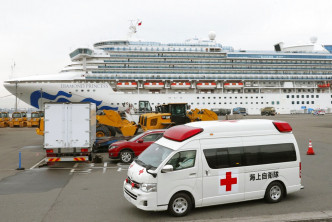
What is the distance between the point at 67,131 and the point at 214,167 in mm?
7059

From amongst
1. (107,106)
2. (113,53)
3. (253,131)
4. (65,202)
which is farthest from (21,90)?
(253,131)

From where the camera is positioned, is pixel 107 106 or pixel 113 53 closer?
pixel 107 106

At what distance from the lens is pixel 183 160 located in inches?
227

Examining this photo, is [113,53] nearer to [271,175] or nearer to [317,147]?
[317,147]

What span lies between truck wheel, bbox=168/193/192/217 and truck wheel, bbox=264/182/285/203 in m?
1.93

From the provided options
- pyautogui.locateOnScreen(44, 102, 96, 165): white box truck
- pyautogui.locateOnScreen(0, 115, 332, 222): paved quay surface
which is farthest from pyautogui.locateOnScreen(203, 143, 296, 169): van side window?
pyautogui.locateOnScreen(44, 102, 96, 165): white box truck

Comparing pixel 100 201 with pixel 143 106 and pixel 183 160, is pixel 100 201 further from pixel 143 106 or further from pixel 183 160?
pixel 143 106

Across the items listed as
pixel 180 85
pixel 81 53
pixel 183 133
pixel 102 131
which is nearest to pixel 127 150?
pixel 183 133

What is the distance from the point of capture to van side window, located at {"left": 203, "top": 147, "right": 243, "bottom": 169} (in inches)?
232

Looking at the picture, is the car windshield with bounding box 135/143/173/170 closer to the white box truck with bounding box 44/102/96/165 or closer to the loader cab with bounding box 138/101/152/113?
the white box truck with bounding box 44/102/96/165

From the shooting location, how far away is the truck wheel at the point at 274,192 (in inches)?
252

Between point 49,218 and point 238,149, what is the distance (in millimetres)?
4121

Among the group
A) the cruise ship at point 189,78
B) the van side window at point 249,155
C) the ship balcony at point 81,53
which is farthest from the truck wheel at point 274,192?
the ship balcony at point 81,53

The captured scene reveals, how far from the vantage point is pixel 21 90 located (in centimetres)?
3638
